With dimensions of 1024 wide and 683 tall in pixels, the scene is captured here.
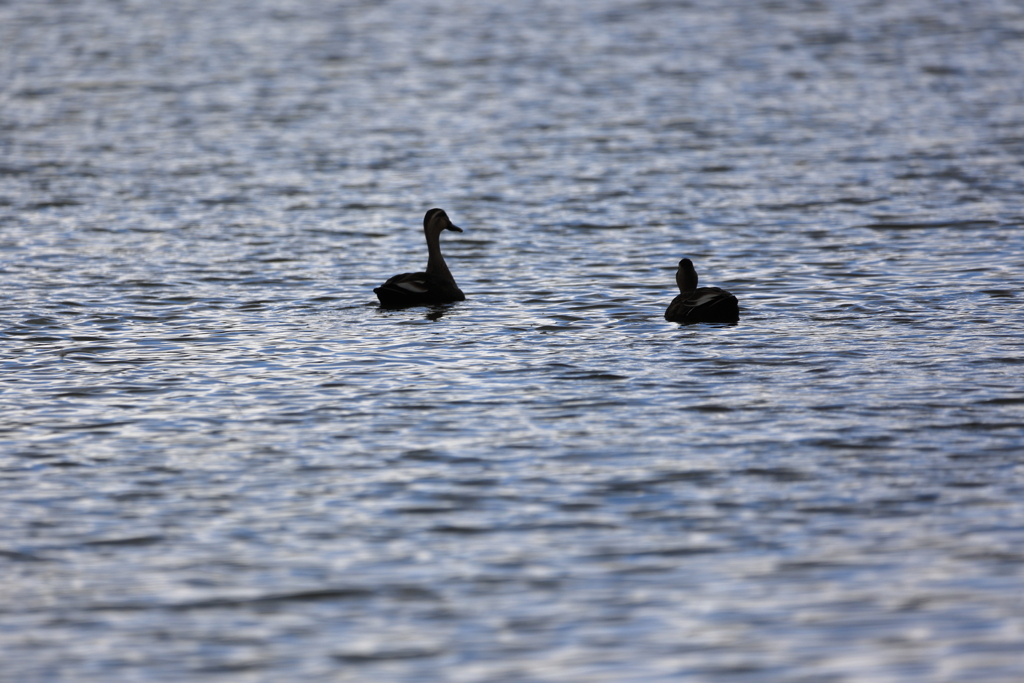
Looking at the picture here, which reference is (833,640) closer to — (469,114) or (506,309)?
(506,309)

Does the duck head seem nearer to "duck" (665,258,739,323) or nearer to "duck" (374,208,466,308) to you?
"duck" (374,208,466,308)

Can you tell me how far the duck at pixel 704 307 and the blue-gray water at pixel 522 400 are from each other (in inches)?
9.1

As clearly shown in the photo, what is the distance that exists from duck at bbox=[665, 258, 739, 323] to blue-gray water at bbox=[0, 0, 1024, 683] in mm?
230

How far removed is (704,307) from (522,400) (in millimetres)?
3304

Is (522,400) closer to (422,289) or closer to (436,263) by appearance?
(422,289)

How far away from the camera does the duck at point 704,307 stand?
15.9 m

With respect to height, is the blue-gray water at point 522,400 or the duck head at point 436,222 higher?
the duck head at point 436,222

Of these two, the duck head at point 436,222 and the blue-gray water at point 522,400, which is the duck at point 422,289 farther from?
the duck head at point 436,222

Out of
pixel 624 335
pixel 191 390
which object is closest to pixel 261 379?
pixel 191 390

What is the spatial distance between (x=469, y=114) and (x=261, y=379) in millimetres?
21469

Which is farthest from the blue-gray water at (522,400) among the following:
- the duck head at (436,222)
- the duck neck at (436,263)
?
the duck head at (436,222)

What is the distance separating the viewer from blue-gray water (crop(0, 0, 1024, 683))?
8.62 meters

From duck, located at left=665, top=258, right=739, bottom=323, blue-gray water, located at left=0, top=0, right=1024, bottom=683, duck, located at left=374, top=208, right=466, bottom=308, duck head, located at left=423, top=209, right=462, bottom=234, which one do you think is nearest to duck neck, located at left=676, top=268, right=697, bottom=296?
duck, located at left=665, top=258, right=739, bottom=323

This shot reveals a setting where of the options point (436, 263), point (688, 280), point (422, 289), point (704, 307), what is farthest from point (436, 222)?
point (704, 307)
